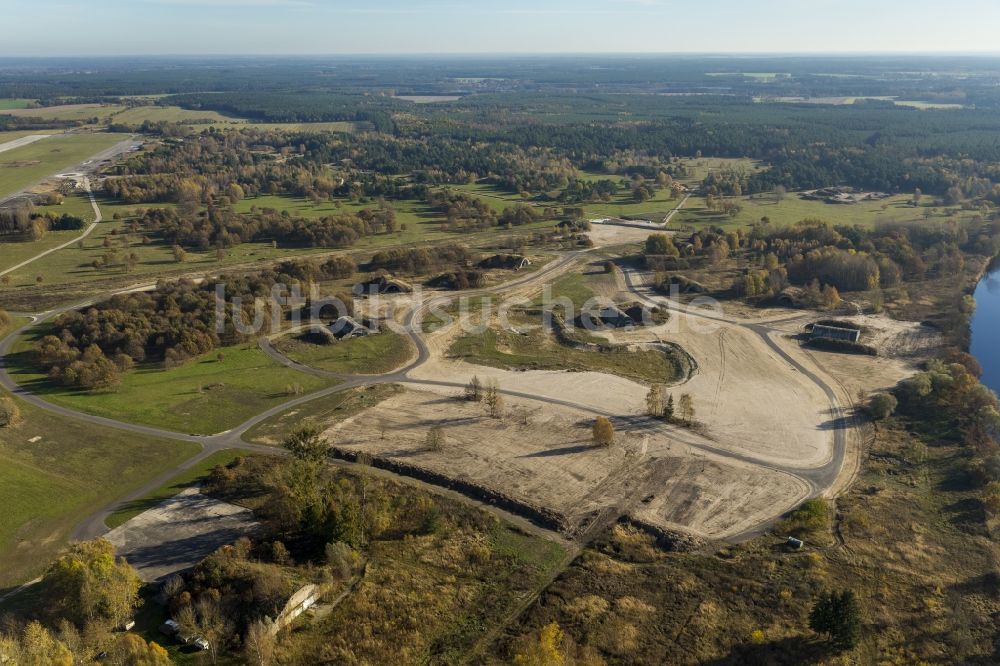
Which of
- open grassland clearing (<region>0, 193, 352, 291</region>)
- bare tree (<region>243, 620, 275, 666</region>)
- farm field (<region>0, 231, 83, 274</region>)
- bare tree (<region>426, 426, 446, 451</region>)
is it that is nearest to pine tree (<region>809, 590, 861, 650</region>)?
bare tree (<region>243, 620, 275, 666</region>)

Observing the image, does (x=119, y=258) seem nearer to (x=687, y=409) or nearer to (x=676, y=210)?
(x=687, y=409)

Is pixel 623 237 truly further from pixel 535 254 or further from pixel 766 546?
pixel 766 546

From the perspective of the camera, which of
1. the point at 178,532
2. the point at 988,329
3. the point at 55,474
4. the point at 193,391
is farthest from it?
the point at 988,329

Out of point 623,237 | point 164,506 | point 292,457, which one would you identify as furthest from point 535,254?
point 164,506

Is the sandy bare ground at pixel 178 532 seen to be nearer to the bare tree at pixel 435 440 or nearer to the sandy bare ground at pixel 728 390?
the bare tree at pixel 435 440

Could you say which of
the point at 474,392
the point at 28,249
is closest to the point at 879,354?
the point at 474,392
